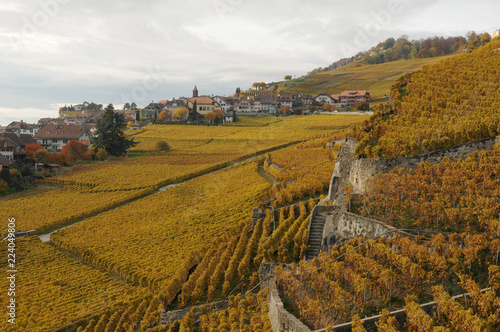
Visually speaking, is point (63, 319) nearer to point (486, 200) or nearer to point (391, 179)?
point (391, 179)

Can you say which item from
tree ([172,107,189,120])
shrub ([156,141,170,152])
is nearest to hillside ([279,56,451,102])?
tree ([172,107,189,120])

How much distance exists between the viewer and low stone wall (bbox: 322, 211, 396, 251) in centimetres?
1603

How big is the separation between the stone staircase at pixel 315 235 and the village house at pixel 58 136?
242 feet

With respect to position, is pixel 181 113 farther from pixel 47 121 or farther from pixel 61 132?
pixel 47 121

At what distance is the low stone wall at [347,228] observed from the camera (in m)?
16.0

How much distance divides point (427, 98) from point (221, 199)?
1974 cm

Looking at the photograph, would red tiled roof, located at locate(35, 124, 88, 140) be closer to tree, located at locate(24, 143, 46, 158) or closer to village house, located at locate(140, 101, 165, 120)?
tree, located at locate(24, 143, 46, 158)

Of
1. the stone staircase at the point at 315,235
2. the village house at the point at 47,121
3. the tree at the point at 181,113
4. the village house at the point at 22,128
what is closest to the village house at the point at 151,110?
the tree at the point at 181,113

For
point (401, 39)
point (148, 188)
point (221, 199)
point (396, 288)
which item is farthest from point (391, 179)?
point (401, 39)

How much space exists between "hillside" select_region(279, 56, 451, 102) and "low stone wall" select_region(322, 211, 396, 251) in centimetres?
9857

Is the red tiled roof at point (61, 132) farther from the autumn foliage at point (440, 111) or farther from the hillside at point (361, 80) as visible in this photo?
the hillside at point (361, 80)

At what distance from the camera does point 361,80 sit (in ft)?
461

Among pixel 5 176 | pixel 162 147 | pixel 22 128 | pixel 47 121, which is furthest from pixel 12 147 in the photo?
pixel 47 121

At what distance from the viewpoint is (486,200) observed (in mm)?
14414
